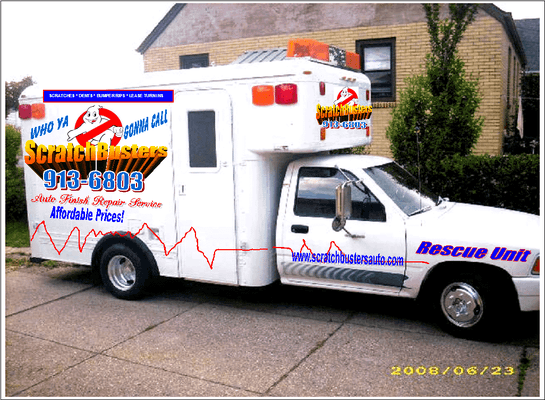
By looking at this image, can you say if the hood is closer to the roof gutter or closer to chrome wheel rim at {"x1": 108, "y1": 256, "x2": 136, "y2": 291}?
chrome wheel rim at {"x1": 108, "y1": 256, "x2": 136, "y2": 291}

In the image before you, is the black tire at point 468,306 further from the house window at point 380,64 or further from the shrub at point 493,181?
the house window at point 380,64

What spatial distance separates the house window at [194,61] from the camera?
16141mm

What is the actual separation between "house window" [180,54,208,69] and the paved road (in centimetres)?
973

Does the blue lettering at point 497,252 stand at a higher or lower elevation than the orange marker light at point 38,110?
lower

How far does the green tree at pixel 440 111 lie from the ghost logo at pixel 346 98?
2417mm

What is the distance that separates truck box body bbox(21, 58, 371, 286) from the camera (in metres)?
6.34

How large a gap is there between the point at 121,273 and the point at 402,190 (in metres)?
3.67

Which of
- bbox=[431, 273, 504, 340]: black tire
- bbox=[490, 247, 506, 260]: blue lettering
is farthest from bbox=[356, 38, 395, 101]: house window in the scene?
bbox=[490, 247, 506, 260]: blue lettering

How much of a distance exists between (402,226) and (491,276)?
956 mm

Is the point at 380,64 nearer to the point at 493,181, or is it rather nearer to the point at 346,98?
the point at 493,181

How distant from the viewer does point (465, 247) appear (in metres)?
5.66

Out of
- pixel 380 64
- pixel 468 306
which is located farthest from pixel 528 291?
pixel 380 64
